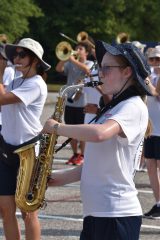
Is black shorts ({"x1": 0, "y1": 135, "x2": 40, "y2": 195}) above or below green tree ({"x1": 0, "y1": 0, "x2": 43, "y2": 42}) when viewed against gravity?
above

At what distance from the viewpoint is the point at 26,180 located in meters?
4.32

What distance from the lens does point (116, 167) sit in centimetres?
375

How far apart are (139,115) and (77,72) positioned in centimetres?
723

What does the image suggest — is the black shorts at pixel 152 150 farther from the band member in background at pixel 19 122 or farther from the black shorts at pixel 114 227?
the black shorts at pixel 114 227

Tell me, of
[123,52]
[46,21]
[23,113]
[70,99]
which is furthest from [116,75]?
[46,21]

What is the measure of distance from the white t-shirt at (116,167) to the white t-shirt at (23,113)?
4.56 feet

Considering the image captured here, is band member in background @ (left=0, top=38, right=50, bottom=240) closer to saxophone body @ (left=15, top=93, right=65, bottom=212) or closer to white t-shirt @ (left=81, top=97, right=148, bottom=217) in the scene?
saxophone body @ (left=15, top=93, right=65, bottom=212)

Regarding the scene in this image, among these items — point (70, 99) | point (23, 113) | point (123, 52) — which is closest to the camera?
point (123, 52)

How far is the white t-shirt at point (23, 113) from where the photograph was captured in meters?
5.14

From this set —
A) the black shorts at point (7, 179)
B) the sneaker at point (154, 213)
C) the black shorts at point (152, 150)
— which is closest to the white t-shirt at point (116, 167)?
the black shorts at point (7, 179)

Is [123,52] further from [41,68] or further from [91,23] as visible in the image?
[91,23]

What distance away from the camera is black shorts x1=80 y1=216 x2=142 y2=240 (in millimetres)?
3785

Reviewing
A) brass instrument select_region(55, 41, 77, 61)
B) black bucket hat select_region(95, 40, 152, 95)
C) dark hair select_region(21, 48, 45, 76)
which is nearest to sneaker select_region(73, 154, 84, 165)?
brass instrument select_region(55, 41, 77, 61)

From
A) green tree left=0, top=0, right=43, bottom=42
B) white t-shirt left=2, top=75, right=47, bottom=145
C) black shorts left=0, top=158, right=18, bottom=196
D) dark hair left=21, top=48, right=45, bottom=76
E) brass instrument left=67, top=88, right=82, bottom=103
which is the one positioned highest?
dark hair left=21, top=48, right=45, bottom=76
